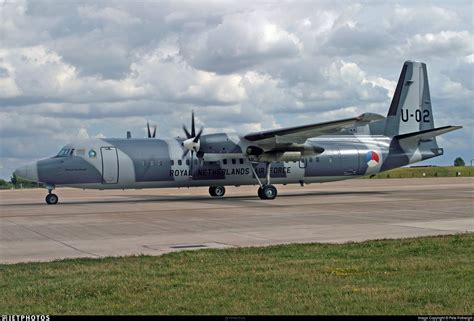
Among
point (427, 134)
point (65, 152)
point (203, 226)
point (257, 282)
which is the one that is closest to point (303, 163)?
point (427, 134)

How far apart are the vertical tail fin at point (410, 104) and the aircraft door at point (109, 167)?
54.4 feet

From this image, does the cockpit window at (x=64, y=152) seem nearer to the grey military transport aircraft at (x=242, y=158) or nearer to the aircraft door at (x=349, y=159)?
the grey military transport aircraft at (x=242, y=158)

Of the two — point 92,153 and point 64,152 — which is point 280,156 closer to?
point 92,153

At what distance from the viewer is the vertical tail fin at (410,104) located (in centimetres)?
3600

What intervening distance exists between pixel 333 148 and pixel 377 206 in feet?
32.0

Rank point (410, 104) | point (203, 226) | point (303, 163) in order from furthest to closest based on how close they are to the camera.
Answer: point (410, 104) → point (303, 163) → point (203, 226)

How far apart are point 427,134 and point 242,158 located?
10.6 meters

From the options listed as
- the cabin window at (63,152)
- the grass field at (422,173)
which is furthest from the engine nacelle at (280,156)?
the grass field at (422,173)

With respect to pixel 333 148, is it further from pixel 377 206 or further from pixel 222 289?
pixel 222 289

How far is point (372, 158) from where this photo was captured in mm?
33625

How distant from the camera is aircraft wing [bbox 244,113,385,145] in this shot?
27719 millimetres

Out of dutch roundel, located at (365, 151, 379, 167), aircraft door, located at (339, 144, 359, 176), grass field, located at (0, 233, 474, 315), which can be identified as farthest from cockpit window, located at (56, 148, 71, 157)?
grass field, located at (0, 233, 474, 315)

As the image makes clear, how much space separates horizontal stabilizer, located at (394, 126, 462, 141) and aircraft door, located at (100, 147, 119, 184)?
1636 centimetres

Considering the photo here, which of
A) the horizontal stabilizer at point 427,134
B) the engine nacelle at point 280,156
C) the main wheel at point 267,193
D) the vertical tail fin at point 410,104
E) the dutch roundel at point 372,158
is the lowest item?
the main wheel at point 267,193
